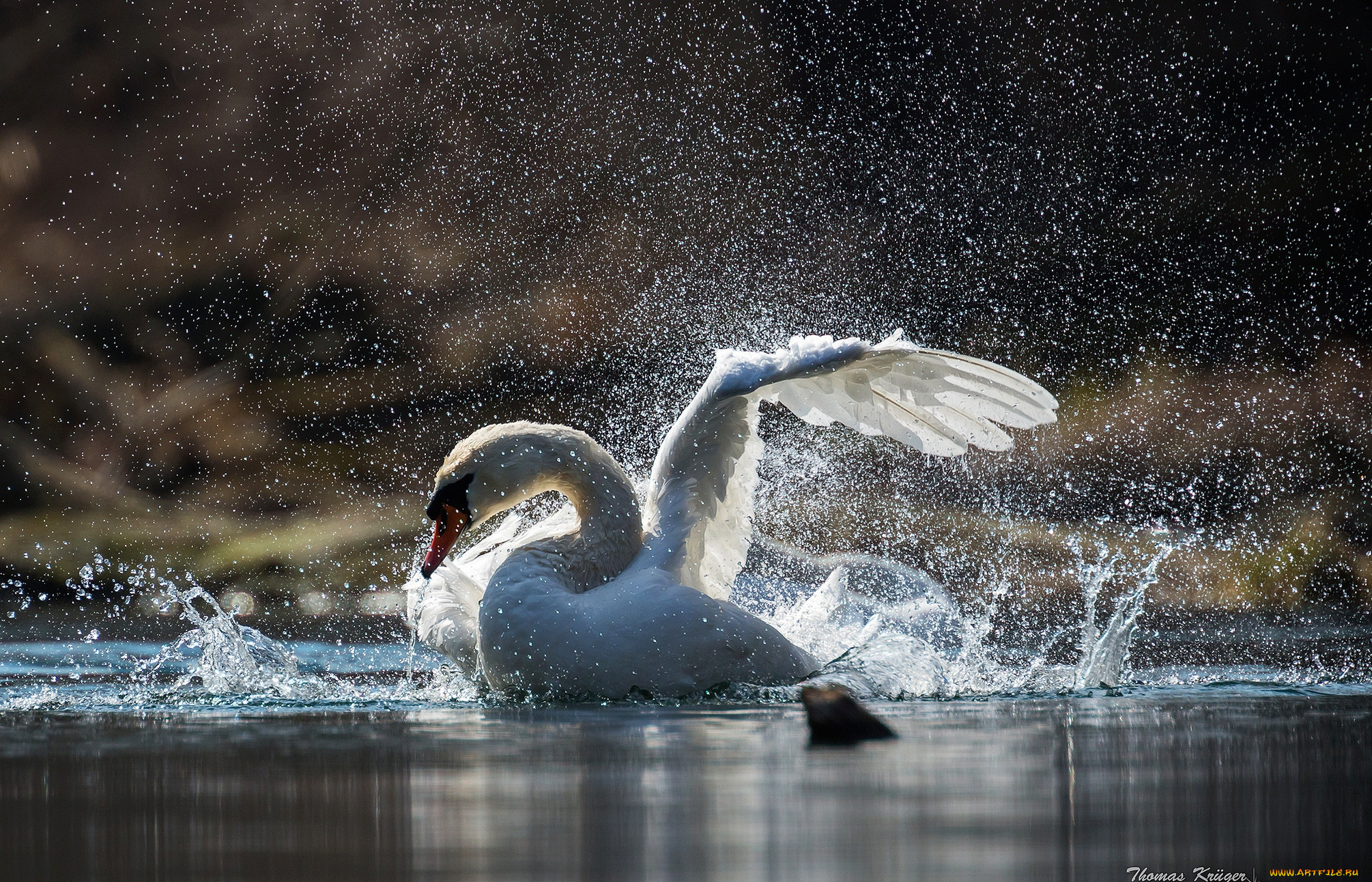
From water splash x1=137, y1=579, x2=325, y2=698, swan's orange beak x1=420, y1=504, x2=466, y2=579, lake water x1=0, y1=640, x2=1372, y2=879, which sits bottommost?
lake water x1=0, y1=640, x2=1372, y2=879

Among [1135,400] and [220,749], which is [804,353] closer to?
[220,749]

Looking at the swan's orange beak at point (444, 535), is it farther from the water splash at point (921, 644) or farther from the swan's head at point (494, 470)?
the water splash at point (921, 644)

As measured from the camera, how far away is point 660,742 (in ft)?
11.4

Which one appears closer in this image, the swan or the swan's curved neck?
the swan

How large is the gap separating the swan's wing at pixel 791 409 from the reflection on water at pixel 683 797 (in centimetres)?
142

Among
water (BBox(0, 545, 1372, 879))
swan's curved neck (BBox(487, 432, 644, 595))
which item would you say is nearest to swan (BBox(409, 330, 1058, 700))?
swan's curved neck (BBox(487, 432, 644, 595))

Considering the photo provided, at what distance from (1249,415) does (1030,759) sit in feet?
27.6

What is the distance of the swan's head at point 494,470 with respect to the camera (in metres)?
5.24

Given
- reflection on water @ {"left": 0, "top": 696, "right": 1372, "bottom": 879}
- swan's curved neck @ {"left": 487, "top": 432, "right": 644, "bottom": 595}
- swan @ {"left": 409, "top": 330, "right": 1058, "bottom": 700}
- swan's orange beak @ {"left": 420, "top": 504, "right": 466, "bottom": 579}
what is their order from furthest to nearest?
1. swan's curved neck @ {"left": 487, "top": 432, "right": 644, "bottom": 595}
2. swan's orange beak @ {"left": 420, "top": 504, "right": 466, "bottom": 579}
3. swan @ {"left": 409, "top": 330, "right": 1058, "bottom": 700}
4. reflection on water @ {"left": 0, "top": 696, "right": 1372, "bottom": 879}

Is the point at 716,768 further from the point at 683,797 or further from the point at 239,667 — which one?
the point at 239,667

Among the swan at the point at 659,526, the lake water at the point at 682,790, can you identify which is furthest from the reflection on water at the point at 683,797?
the swan at the point at 659,526

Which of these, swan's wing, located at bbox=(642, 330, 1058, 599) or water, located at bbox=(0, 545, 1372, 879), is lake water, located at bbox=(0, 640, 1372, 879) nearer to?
water, located at bbox=(0, 545, 1372, 879)

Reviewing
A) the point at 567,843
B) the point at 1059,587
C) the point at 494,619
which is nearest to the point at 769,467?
the point at 494,619

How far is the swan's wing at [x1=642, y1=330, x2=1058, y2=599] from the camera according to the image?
5180mm
